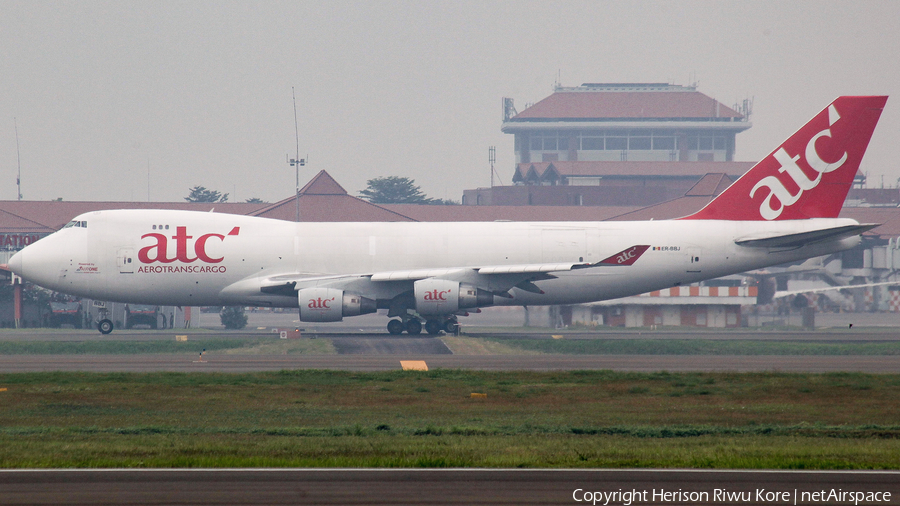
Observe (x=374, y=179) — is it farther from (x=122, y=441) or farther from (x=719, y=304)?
(x=122, y=441)

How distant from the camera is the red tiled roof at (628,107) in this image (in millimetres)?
176750

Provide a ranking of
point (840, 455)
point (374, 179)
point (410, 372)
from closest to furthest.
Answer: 1. point (840, 455)
2. point (410, 372)
3. point (374, 179)

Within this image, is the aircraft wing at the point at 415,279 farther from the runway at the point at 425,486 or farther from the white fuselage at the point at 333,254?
the runway at the point at 425,486

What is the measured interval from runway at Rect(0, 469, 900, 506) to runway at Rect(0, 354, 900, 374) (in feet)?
48.0

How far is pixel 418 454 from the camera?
15.4 m

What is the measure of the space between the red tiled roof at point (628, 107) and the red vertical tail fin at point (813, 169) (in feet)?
447

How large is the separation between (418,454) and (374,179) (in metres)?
137

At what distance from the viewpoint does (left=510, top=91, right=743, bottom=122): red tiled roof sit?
177 meters

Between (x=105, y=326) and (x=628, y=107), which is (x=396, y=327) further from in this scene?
(x=628, y=107)

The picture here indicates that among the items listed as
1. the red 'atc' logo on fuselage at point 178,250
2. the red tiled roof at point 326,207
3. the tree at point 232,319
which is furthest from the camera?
the red tiled roof at point 326,207

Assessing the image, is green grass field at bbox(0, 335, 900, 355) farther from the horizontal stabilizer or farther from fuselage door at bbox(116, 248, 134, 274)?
the horizontal stabilizer

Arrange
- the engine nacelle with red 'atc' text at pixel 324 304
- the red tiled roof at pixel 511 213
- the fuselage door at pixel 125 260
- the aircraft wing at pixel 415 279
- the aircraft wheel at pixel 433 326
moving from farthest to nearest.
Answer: the red tiled roof at pixel 511 213, the aircraft wheel at pixel 433 326, the fuselage door at pixel 125 260, the aircraft wing at pixel 415 279, the engine nacelle with red 'atc' text at pixel 324 304

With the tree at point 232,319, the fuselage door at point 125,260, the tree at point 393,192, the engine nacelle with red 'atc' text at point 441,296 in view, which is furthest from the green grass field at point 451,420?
the tree at point 393,192

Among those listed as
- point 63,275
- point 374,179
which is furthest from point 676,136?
point 63,275
